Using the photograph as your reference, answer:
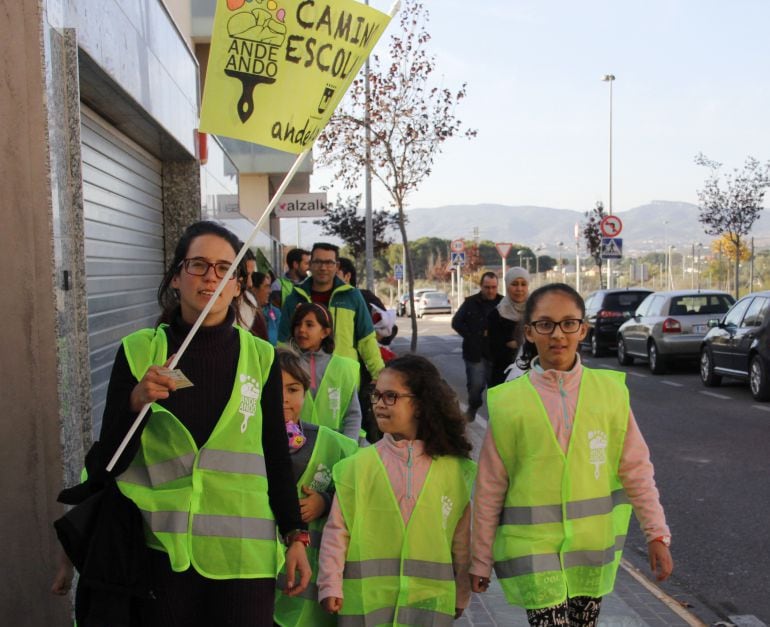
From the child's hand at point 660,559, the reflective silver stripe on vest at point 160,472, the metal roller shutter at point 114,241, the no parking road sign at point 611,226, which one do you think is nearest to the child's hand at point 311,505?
the reflective silver stripe on vest at point 160,472

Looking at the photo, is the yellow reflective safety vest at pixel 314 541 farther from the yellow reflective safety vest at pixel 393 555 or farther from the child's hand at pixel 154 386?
the child's hand at pixel 154 386

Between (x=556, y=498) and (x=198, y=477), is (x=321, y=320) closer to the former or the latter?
(x=556, y=498)

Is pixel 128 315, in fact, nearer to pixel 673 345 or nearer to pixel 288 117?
pixel 288 117

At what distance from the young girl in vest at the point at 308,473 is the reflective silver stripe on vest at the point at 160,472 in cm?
75

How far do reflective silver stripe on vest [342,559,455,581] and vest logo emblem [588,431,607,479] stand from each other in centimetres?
65

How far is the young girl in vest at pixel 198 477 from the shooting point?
275cm

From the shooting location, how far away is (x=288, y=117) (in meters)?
3.12

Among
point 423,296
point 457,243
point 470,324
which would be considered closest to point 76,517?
point 470,324

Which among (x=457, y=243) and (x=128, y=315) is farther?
(x=457, y=243)

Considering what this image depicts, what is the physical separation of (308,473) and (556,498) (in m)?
1.00

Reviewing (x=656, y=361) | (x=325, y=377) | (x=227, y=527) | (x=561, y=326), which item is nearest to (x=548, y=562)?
(x=561, y=326)

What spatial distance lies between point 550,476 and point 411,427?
0.58 metres

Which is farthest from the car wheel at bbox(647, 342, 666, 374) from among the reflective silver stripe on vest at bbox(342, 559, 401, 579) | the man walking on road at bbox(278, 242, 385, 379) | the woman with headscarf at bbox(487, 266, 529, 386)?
the reflective silver stripe on vest at bbox(342, 559, 401, 579)

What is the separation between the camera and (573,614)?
3.46 meters
